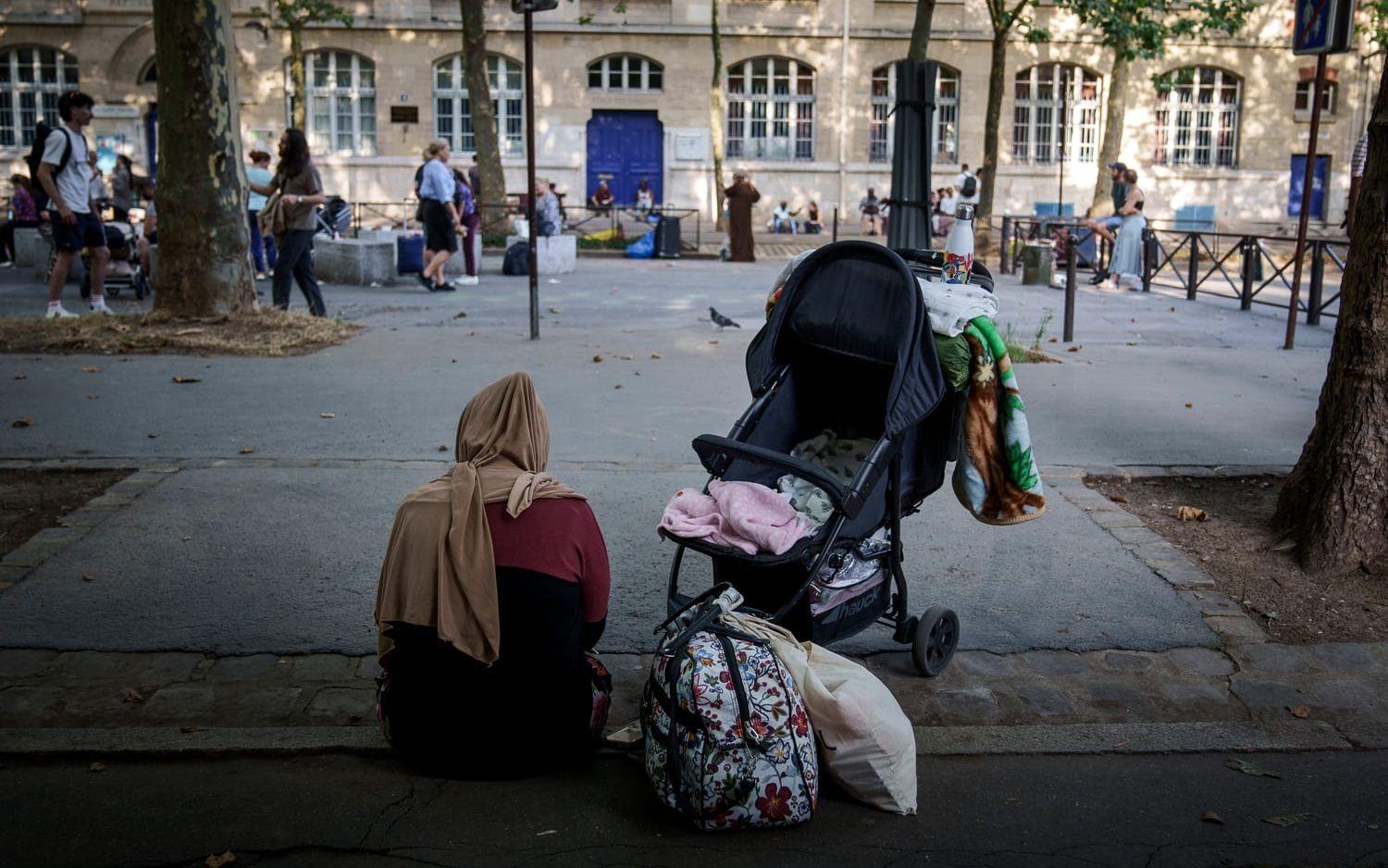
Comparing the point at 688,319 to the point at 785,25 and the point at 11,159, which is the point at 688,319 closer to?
the point at 785,25

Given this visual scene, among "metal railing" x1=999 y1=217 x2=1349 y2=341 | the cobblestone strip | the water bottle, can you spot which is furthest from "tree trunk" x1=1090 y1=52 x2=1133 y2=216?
the cobblestone strip

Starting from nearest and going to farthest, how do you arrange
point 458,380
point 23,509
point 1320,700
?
point 1320,700, point 23,509, point 458,380

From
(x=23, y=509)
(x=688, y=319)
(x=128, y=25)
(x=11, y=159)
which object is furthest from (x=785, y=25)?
(x=23, y=509)

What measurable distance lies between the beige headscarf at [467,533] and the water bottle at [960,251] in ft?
6.66

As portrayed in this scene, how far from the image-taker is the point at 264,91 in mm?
34719

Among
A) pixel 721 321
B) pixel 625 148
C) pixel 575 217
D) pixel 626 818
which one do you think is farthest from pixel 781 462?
pixel 625 148

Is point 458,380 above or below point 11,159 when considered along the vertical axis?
below

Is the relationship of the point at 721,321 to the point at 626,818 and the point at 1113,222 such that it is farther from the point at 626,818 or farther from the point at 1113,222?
the point at 1113,222

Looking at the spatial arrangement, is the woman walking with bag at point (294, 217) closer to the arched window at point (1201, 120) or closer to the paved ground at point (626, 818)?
the paved ground at point (626, 818)

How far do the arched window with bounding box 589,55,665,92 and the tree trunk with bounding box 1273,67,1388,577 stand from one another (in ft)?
102

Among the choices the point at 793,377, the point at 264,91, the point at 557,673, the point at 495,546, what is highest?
the point at 264,91

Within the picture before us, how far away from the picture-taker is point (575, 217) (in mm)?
34375

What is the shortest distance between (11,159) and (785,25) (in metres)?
21.2

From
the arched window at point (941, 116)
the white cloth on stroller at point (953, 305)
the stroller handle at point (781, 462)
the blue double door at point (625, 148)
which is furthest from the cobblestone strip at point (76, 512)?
the arched window at point (941, 116)
